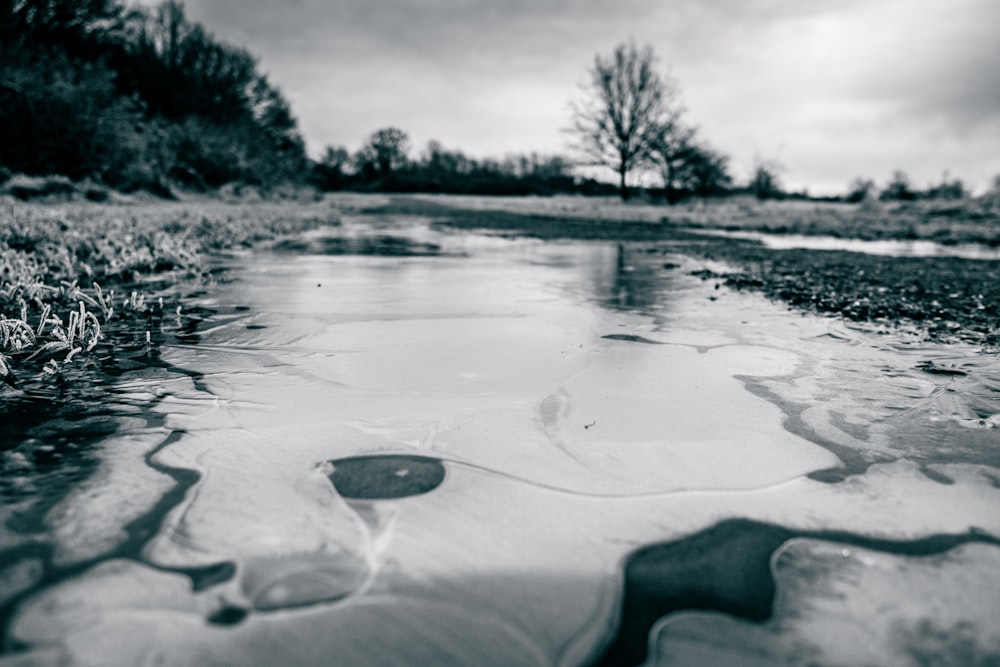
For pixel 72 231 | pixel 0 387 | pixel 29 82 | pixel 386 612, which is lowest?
pixel 386 612

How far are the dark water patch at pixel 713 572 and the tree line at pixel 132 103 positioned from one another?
15505 millimetres

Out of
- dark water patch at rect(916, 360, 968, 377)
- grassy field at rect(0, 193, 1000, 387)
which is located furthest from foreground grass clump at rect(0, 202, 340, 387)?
dark water patch at rect(916, 360, 968, 377)

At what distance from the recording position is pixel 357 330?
106 inches

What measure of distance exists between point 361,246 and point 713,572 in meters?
6.31

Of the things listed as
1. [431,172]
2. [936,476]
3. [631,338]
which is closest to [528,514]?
[936,476]

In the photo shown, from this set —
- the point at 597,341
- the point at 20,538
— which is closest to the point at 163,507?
the point at 20,538

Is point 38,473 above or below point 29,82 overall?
below

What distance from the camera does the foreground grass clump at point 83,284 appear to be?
209 centimetres

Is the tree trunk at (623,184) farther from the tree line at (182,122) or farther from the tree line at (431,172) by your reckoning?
the tree line at (431,172)

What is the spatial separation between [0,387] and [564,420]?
1600 mm

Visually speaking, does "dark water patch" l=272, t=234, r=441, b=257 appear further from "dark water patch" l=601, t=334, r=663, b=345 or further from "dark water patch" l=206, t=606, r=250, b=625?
"dark water patch" l=206, t=606, r=250, b=625

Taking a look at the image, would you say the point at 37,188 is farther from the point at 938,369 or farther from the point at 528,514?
the point at 938,369

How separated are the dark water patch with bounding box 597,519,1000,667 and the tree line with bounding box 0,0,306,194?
50.9ft

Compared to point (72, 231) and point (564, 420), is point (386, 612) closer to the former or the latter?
point (564, 420)
